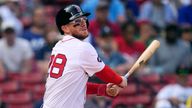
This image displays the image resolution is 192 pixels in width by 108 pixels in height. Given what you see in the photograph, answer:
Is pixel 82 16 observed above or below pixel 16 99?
above

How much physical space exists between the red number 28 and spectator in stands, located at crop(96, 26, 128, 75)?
4689 millimetres

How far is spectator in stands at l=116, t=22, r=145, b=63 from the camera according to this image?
508 inches

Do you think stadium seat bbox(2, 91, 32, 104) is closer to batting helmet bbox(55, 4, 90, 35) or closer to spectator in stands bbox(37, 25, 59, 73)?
spectator in stands bbox(37, 25, 59, 73)

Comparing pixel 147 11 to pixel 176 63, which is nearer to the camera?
pixel 176 63

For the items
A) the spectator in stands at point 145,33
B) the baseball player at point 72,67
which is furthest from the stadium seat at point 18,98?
the baseball player at point 72,67

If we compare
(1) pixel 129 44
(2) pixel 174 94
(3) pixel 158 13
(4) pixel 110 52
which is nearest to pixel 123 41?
(1) pixel 129 44

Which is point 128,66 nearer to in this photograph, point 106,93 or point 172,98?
point 172,98

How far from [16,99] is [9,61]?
785mm

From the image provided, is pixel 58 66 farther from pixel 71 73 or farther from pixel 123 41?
pixel 123 41

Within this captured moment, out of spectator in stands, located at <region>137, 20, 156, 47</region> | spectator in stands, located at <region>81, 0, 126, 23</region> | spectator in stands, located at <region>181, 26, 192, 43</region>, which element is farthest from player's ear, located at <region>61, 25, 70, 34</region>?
spectator in stands, located at <region>81, 0, 126, 23</region>

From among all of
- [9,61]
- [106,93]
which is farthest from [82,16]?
[9,61]

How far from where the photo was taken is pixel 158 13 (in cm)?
1429

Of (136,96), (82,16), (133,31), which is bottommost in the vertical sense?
(136,96)

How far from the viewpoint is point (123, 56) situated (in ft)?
41.1
